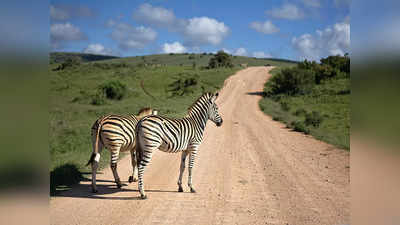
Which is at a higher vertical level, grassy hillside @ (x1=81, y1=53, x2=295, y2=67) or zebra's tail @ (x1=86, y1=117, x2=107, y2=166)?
grassy hillside @ (x1=81, y1=53, x2=295, y2=67)

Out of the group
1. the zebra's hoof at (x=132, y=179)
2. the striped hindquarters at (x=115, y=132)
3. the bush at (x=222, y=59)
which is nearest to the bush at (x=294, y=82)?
the bush at (x=222, y=59)

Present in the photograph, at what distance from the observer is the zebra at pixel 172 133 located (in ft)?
19.8

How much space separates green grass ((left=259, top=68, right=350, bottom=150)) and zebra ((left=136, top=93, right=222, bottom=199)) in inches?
287

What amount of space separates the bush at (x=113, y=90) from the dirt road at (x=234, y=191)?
1956cm

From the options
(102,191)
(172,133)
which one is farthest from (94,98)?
(172,133)

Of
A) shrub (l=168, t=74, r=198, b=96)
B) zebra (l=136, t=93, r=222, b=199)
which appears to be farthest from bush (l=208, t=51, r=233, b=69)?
zebra (l=136, t=93, r=222, b=199)

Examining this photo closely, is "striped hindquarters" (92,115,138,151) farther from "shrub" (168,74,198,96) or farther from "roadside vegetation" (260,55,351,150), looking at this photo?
"shrub" (168,74,198,96)

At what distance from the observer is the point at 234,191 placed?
22.1ft

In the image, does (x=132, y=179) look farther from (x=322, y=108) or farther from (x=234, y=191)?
(x=322, y=108)

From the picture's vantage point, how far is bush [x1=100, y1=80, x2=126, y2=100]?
2944 centimetres
